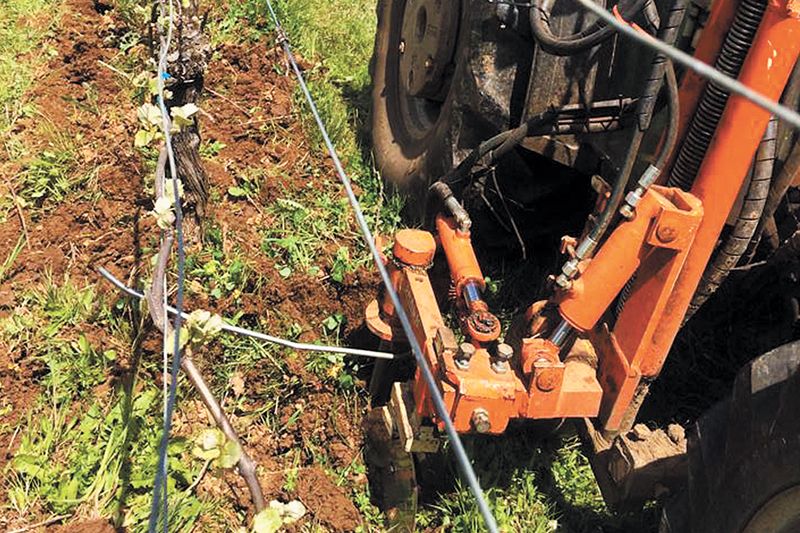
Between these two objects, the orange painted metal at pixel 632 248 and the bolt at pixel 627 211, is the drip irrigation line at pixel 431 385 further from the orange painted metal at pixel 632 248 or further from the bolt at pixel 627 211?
the bolt at pixel 627 211

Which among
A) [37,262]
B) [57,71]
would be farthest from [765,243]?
[57,71]

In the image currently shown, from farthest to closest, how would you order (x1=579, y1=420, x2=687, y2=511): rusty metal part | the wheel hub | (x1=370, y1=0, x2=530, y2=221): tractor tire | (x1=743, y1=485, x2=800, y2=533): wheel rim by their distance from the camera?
the wheel hub < (x1=370, y1=0, x2=530, y2=221): tractor tire < (x1=579, y1=420, x2=687, y2=511): rusty metal part < (x1=743, y1=485, x2=800, y2=533): wheel rim

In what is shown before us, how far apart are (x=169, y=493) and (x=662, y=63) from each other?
1.81m

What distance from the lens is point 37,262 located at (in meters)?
2.81

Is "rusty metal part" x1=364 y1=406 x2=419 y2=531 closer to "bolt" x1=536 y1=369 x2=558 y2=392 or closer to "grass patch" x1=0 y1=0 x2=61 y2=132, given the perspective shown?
"bolt" x1=536 y1=369 x2=558 y2=392

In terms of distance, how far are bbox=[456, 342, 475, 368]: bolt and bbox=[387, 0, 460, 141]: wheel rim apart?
142 centimetres

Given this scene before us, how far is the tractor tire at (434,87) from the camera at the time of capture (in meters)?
2.48

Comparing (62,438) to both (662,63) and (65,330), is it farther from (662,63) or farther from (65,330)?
(662,63)

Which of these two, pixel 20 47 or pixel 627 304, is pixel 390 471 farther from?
pixel 20 47

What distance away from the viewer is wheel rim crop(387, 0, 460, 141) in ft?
9.55

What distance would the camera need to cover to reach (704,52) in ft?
5.77

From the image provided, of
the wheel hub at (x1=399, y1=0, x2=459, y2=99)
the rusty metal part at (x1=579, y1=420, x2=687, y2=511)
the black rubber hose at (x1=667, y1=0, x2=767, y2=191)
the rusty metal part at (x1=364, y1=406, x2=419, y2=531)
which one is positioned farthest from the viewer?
the wheel hub at (x1=399, y1=0, x2=459, y2=99)

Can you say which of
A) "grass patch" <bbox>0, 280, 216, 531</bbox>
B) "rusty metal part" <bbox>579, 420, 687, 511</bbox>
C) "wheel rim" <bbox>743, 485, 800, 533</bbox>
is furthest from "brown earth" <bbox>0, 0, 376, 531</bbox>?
"wheel rim" <bbox>743, 485, 800, 533</bbox>

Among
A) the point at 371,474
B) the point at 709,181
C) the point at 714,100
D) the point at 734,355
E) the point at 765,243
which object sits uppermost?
the point at 714,100
